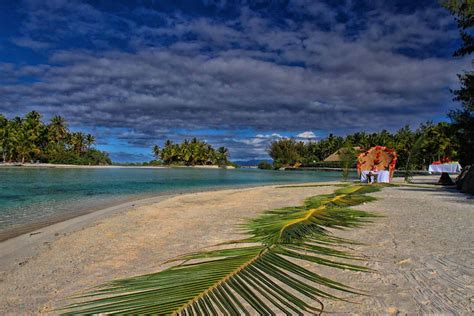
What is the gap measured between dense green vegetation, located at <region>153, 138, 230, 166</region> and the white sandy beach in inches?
3641

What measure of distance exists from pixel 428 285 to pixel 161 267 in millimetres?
2316

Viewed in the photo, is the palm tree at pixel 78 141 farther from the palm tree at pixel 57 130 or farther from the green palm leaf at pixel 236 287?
the green palm leaf at pixel 236 287

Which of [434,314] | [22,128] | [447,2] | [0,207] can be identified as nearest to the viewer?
[434,314]

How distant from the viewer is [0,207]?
946 centimetres

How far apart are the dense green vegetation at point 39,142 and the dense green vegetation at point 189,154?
941 inches

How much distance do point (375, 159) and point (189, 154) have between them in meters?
81.1

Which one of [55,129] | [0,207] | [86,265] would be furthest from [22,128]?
[86,265]

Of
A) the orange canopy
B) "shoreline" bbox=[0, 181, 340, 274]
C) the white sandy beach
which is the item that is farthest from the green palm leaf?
the orange canopy

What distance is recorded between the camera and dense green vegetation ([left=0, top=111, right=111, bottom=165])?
6159 centimetres

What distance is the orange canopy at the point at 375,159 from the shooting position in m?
19.4

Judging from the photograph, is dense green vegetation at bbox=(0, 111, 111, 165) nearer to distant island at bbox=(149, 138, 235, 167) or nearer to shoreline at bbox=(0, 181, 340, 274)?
distant island at bbox=(149, 138, 235, 167)

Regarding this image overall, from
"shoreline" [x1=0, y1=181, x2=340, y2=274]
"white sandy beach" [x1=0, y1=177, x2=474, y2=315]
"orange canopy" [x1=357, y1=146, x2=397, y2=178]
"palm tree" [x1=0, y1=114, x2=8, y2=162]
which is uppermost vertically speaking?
"palm tree" [x1=0, y1=114, x2=8, y2=162]

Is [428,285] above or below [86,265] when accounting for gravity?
above

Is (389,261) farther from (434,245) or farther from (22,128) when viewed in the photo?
(22,128)
